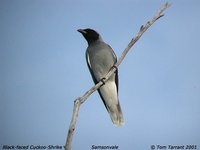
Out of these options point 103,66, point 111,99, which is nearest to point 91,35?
point 103,66

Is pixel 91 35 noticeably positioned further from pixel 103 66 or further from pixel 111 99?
pixel 111 99

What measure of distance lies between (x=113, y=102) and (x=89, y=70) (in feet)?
1.77

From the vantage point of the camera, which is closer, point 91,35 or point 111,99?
point 111,99

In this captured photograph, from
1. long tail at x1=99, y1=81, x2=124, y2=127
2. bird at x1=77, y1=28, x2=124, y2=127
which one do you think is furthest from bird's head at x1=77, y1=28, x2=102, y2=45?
long tail at x1=99, y1=81, x2=124, y2=127

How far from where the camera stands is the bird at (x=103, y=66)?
15.9 ft

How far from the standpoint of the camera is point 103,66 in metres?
4.94

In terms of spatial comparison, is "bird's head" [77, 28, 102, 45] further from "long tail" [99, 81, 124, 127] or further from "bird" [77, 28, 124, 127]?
"long tail" [99, 81, 124, 127]

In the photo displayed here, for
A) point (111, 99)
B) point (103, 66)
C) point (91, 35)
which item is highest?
point (91, 35)

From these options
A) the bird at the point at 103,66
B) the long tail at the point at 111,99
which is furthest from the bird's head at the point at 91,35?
the long tail at the point at 111,99

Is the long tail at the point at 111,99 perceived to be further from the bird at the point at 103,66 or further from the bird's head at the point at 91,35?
the bird's head at the point at 91,35

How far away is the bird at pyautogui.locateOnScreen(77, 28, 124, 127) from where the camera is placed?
486 cm

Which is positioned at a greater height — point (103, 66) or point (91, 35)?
point (91, 35)

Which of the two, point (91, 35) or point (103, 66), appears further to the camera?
point (91, 35)

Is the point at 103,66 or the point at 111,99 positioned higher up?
the point at 103,66
